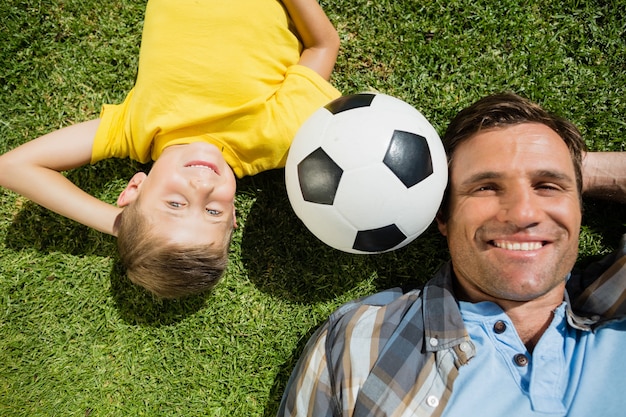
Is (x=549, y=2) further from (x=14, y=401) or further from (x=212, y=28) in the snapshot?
(x=14, y=401)

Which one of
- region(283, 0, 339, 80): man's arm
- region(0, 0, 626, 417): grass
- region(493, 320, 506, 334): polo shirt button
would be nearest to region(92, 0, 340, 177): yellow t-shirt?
region(283, 0, 339, 80): man's arm

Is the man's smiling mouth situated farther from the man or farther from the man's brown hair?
the man's brown hair

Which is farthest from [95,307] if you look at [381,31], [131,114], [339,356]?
Answer: [381,31]

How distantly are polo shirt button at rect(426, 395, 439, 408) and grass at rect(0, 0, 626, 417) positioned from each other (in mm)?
1043

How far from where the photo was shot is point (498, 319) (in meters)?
2.72

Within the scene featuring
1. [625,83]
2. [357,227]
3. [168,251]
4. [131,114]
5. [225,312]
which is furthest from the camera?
[225,312]

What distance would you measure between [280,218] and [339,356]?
120 cm

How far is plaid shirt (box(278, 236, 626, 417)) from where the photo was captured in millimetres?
2646

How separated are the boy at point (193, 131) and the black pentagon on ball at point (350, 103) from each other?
1.22 feet

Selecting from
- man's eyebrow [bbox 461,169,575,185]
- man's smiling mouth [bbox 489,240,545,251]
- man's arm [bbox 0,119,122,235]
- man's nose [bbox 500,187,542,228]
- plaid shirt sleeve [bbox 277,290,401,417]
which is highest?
man's eyebrow [bbox 461,169,575,185]

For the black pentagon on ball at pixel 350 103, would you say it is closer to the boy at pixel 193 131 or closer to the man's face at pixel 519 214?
the boy at pixel 193 131

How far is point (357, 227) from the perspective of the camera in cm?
259

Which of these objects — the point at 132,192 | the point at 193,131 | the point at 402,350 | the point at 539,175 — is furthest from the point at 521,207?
the point at 132,192

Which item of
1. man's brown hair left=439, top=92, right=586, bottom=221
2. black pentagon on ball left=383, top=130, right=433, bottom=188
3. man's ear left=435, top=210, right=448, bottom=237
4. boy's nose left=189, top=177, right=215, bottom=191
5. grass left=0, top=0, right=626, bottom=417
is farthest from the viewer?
grass left=0, top=0, right=626, bottom=417
